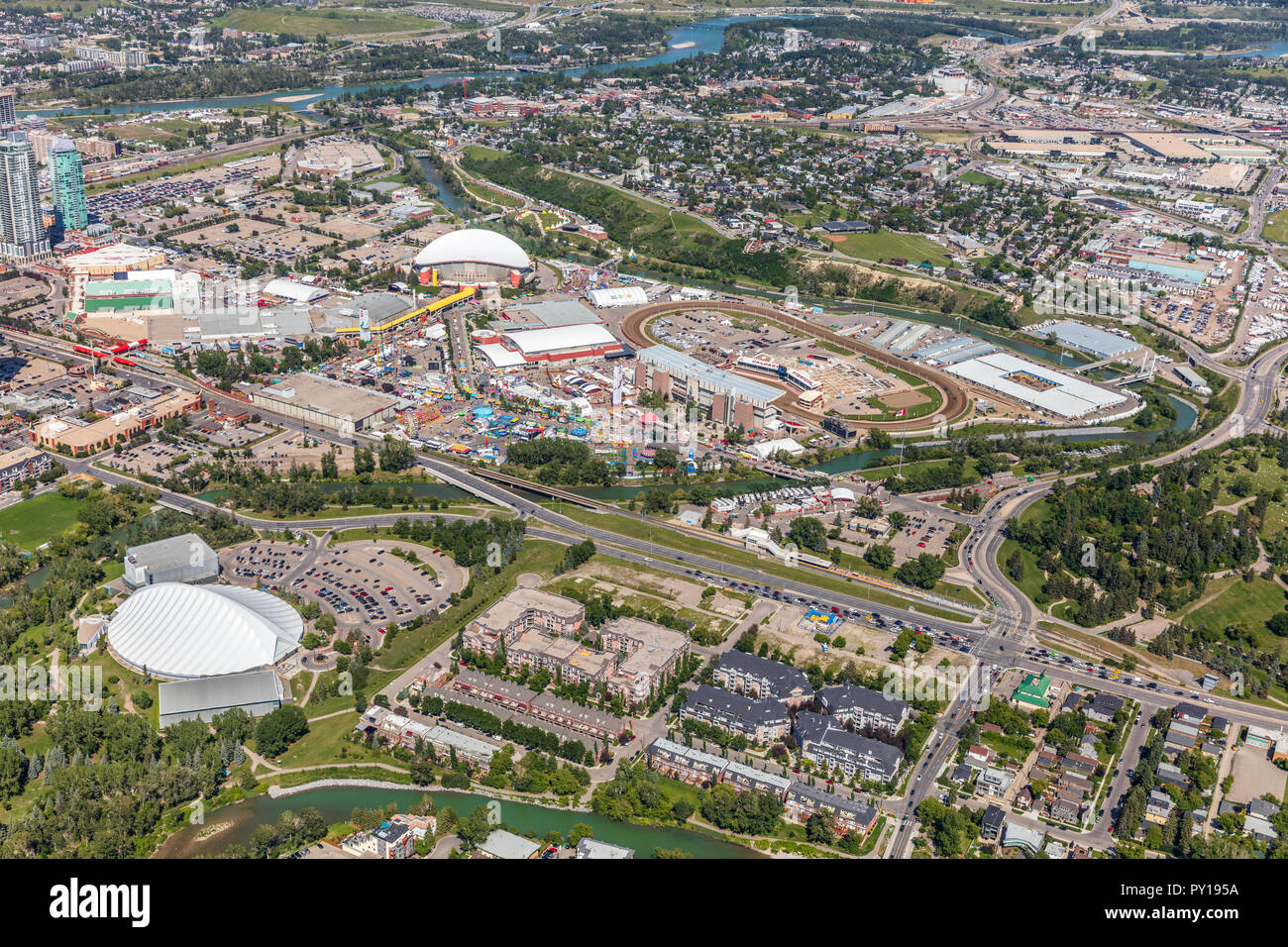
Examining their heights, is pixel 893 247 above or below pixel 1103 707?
above

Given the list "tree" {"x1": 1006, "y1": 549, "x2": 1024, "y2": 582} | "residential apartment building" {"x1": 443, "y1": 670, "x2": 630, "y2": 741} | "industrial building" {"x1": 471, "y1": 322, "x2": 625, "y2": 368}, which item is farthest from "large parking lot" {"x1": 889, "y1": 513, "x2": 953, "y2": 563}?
"industrial building" {"x1": 471, "y1": 322, "x2": 625, "y2": 368}

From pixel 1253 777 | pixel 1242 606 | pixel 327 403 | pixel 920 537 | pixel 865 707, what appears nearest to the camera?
pixel 1253 777

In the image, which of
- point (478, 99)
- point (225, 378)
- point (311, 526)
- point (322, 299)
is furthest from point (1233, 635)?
point (478, 99)

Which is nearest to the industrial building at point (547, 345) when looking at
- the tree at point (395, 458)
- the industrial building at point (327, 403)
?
the industrial building at point (327, 403)

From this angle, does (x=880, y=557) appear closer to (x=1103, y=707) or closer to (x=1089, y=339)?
(x=1103, y=707)

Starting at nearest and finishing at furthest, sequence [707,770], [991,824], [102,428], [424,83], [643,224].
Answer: [991,824]
[707,770]
[102,428]
[643,224]
[424,83]

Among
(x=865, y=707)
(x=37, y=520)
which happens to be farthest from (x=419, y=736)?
(x=37, y=520)
